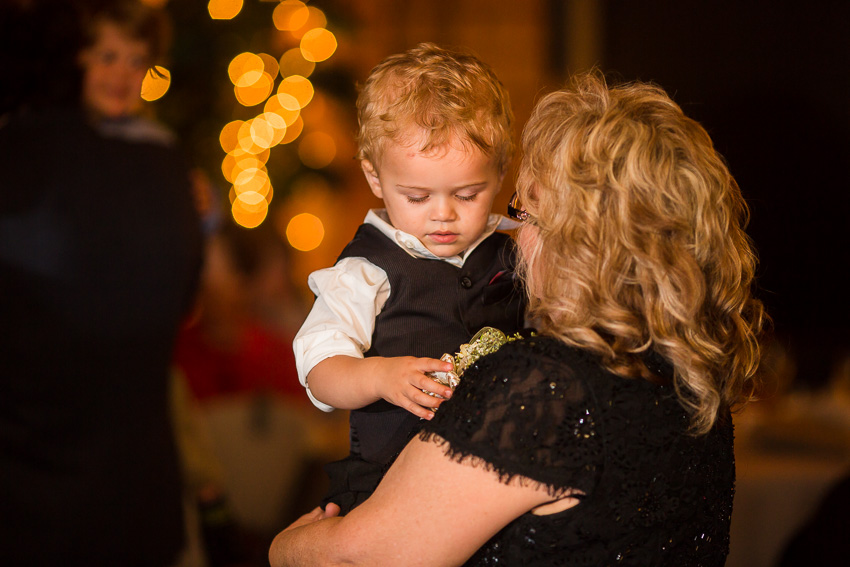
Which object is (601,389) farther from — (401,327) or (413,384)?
(401,327)

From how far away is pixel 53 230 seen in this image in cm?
140

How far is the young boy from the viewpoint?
4.54 feet

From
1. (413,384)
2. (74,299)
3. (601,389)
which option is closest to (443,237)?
(413,384)

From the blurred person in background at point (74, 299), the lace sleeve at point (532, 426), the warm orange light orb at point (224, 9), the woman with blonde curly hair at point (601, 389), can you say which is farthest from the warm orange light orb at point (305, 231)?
the lace sleeve at point (532, 426)

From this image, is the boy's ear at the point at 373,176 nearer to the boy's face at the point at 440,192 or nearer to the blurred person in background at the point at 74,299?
the boy's face at the point at 440,192

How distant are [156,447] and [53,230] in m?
0.52

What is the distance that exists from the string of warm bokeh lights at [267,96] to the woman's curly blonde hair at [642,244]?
2768mm

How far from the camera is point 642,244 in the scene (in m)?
1.13

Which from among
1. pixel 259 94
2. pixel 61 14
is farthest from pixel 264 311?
pixel 61 14

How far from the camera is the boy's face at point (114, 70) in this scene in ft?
5.59

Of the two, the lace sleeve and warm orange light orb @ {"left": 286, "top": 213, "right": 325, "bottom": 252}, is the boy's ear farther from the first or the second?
warm orange light orb @ {"left": 286, "top": 213, "right": 325, "bottom": 252}

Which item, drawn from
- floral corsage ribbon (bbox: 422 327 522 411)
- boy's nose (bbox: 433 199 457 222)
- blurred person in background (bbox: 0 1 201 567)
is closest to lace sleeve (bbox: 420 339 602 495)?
floral corsage ribbon (bbox: 422 327 522 411)

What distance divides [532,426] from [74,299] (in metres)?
0.90

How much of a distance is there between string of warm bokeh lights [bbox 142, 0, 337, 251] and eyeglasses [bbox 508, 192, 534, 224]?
102 inches
